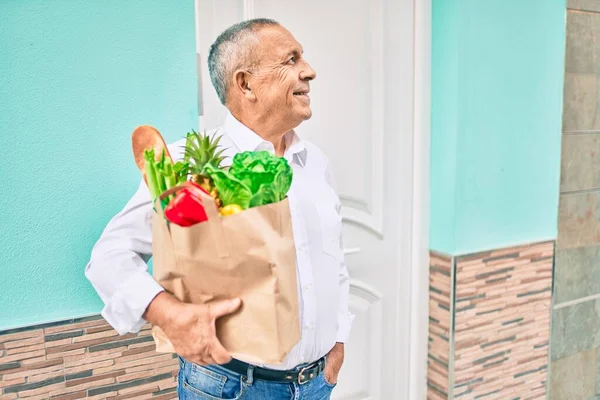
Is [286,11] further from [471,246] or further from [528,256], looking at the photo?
[528,256]

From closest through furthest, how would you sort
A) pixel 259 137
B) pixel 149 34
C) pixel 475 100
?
pixel 259 137
pixel 149 34
pixel 475 100

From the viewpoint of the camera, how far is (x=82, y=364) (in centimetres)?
142

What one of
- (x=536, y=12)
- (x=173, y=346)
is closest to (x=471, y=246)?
(x=536, y=12)

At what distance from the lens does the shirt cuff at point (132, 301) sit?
89 centimetres

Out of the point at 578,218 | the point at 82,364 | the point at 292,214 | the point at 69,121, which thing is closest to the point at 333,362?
the point at 292,214

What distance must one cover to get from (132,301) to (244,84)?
1.97ft

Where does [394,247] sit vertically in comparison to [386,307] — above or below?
above

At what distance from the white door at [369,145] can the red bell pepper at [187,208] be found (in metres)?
0.92

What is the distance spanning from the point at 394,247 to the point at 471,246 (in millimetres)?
316

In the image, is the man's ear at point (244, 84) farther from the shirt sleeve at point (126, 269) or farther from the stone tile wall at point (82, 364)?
the stone tile wall at point (82, 364)

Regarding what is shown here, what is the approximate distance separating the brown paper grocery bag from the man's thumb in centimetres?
1

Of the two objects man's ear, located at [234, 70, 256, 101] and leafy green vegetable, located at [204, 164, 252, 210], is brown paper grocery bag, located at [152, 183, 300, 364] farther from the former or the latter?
man's ear, located at [234, 70, 256, 101]

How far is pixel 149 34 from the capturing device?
1413mm

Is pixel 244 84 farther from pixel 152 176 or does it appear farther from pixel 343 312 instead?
pixel 343 312
